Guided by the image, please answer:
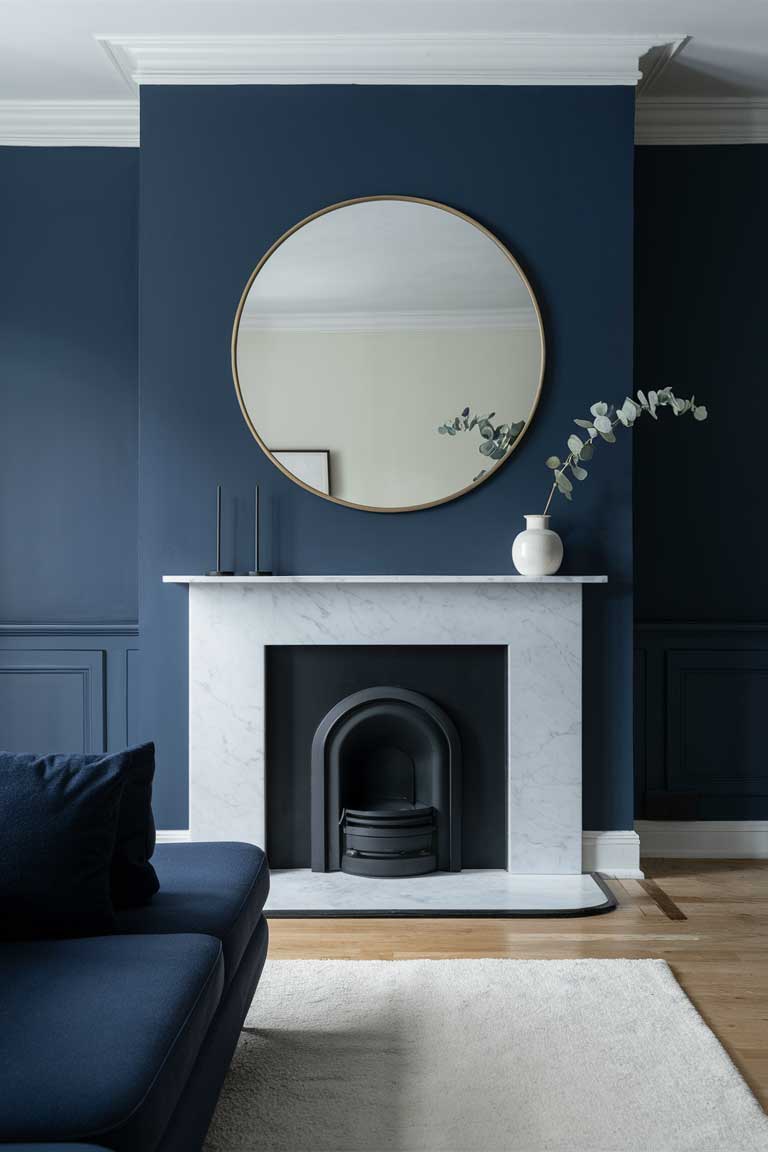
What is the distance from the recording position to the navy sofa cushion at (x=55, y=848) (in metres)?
1.92

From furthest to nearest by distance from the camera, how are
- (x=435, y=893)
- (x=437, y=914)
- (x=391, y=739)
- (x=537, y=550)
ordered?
(x=391, y=739), (x=537, y=550), (x=435, y=893), (x=437, y=914)

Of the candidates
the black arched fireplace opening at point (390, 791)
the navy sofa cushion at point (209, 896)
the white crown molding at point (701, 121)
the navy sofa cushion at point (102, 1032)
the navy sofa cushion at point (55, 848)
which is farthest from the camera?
the white crown molding at point (701, 121)

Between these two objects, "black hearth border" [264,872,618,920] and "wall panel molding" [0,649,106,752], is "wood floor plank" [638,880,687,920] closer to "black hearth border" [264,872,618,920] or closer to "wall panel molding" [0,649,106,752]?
"black hearth border" [264,872,618,920]

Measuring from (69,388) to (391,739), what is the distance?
79.2 inches

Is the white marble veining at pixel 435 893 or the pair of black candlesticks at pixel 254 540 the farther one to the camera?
the pair of black candlesticks at pixel 254 540

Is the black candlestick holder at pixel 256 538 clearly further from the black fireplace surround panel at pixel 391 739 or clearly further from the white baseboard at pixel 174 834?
the white baseboard at pixel 174 834

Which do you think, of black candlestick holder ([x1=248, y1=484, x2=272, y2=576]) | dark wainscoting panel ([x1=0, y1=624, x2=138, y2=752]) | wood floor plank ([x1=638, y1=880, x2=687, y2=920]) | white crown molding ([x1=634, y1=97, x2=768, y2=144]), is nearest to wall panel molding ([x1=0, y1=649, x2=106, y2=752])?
dark wainscoting panel ([x1=0, y1=624, x2=138, y2=752])

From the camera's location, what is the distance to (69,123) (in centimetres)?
435

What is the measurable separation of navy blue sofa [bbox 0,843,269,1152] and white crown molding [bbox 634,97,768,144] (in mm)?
3533

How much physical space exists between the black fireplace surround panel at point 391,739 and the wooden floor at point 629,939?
50 cm

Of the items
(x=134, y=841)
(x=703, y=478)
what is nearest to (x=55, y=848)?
(x=134, y=841)

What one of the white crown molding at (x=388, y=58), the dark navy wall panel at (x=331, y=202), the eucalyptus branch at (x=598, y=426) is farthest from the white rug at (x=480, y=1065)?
the white crown molding at (x=388, y=58)

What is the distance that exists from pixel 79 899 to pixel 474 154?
3.12 meters

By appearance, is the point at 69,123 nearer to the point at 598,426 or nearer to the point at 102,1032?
the point at 598,426
